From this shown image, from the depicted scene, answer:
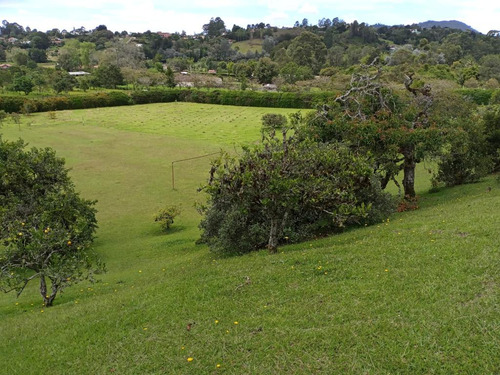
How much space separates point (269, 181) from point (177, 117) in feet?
134

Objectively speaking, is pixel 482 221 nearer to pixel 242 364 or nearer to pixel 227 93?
pixel 242 364

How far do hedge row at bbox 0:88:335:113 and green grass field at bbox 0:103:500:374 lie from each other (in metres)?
43.9

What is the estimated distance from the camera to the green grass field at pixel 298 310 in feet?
18.2

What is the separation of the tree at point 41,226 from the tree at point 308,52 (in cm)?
7355

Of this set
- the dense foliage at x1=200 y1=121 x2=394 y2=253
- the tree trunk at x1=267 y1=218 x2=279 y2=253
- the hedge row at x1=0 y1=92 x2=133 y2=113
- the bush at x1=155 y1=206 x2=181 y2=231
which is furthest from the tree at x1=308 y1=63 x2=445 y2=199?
the hedge row at x1=0 y1=92 x2=133 y2=113

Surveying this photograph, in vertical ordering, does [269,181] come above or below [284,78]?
below

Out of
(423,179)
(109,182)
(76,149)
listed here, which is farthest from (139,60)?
(423,179)

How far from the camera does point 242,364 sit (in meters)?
5.69

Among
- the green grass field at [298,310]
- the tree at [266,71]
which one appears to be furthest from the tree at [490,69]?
the green grass field at [298,310]

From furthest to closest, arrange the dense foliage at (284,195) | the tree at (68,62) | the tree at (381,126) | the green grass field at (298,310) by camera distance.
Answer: the tree at (68,62), the tree at (381,126), the dense foliage at (284,195), the green grass field at (298,310)

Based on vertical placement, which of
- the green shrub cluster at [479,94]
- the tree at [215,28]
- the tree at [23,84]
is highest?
the tree at [215,28]

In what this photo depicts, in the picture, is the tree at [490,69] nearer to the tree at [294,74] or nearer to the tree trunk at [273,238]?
the tree at [294,74]

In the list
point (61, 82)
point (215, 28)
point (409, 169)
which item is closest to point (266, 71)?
point (61, 82)

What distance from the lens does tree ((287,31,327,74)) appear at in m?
82.4
